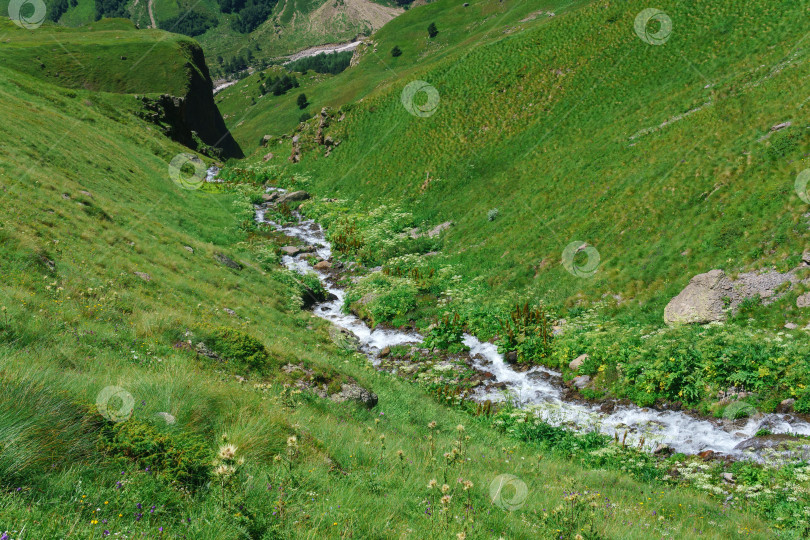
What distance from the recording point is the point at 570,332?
707 inches

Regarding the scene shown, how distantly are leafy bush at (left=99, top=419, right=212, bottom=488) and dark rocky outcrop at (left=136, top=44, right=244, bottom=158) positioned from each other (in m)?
77.7

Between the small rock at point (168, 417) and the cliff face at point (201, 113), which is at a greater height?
the cliff face at point (201, 113)

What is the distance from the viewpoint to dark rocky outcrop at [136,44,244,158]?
72.9 m

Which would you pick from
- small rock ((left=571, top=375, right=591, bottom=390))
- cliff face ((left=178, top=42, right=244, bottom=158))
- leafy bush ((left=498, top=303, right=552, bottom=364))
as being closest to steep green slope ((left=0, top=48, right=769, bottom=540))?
small rock ((left=571, top=375, right=591, bottom=390))

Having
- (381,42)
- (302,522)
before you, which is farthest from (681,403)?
(381,42)

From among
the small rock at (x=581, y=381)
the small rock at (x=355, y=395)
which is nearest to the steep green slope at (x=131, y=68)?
the small rock at (x=355, y=395)

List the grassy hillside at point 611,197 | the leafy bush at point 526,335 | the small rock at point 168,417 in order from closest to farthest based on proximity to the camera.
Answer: the small rock at point 168,417, the grassy hillside at point 611,197, the leafy bush at point 526,335

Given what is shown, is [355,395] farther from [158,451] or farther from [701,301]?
[701,301]

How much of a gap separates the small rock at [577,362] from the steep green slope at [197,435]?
517cm

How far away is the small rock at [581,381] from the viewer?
51.5ft

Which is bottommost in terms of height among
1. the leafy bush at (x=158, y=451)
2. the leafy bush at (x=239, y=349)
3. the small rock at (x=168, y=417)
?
the leafy bush at (x=158, y=451)

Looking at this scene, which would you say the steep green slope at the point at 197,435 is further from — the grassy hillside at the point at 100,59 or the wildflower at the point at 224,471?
the grassy hillside at the point at 100,59

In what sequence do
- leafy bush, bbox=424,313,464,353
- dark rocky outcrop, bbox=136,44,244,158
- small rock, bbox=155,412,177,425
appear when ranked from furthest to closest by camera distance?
dark rocky outcrop, bbox=136,44,244,158 → leafy bush, bbox=424,313,464,353 → small rock, bbox=155,412,177,425

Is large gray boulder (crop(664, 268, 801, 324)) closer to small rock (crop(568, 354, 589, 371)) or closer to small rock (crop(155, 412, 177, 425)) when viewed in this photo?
small rock (crop(568, 354, 589, 371))
